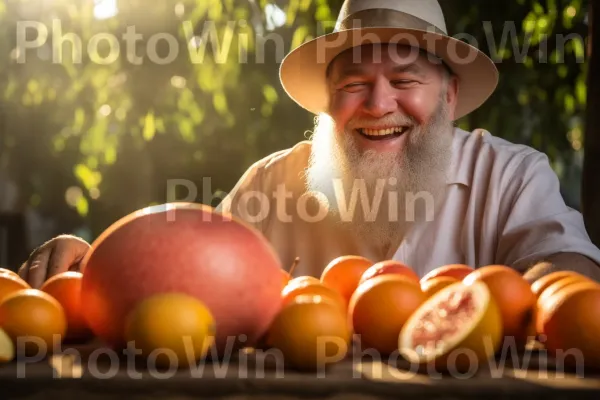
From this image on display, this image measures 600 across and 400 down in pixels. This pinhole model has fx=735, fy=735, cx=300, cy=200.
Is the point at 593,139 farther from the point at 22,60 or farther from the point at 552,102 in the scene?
the point at 22,60

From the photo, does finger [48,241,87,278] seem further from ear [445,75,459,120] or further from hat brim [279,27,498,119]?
ear [445,75,459,120]

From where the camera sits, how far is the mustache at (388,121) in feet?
8.64

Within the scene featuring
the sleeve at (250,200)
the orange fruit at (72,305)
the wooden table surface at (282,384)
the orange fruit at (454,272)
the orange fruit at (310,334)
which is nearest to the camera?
the wooden table surface at (282,384)

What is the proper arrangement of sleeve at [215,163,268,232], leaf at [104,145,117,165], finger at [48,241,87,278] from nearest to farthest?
finger at [48,241,87,278] → sleeve at [215,163,268,232] → leaf at [104,145,117,165]

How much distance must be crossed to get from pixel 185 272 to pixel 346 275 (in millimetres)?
430

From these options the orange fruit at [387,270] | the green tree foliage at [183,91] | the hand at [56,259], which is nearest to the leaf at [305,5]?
the green tree foliage at [183,91]

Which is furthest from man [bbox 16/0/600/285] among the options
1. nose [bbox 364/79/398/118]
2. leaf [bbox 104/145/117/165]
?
leaf [bbox 104/145/117/165]

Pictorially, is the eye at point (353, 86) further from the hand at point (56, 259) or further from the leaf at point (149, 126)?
the leaf at point (149, 126)

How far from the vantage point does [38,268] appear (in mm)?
1606

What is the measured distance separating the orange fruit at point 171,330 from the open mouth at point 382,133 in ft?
6.07

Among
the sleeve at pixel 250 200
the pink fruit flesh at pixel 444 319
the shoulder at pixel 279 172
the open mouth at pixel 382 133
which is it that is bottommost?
the pink fruit flesh at pixel 444 319

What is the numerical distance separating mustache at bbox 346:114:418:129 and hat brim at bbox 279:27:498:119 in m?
0.25

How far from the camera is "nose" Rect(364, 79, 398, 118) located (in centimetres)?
259

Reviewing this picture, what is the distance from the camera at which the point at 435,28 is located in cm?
262
